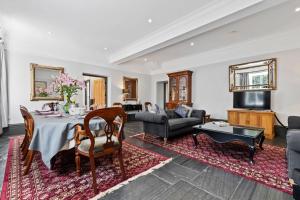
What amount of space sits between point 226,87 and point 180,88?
5.91 ft

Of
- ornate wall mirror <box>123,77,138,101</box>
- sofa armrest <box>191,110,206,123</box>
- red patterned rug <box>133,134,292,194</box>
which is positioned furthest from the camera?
ornate wall mirror <box>123,77,138,101</box>

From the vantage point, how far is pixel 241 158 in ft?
7.92

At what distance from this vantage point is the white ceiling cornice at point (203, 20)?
2.51 m

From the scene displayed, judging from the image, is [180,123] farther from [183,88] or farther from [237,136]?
[183,88]

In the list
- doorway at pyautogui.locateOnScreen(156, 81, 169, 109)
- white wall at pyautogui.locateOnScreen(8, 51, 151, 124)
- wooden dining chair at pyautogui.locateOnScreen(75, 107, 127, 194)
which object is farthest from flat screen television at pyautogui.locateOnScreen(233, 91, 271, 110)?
white wall at pyautogui.locateOnScreen(8, 51, 151, 124)

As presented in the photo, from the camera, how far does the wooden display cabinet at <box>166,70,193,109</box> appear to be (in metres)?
6.01

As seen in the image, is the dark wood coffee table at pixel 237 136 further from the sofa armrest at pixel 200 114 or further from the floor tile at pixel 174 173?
the sofa armrest at pixel 200 114

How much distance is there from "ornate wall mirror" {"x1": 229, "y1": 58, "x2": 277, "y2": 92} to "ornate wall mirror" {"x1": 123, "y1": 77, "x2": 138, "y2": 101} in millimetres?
4201

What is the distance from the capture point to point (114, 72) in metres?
6.53

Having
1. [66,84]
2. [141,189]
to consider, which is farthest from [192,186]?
[66,84]

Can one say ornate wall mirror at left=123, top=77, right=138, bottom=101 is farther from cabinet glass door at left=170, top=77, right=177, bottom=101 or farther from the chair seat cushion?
the chair seat cushion

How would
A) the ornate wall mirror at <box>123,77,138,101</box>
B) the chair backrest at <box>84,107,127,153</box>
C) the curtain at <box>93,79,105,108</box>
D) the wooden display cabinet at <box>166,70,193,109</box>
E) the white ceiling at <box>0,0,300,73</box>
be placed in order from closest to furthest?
1. the chair backrest at <box>84,107,127,153</box>
2. the white ceiling at <box>0,0,300,73</box>
3. the wooden display cabinet at <box>166,70,193,109</box>
4. the curtain at <box>93,79,105,108</box>
5. the ornate wall mirror at <box>123,77,138,101</box>

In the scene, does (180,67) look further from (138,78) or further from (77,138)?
(77,138)

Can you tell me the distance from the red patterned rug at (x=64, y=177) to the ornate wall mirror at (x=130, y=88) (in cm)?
465
